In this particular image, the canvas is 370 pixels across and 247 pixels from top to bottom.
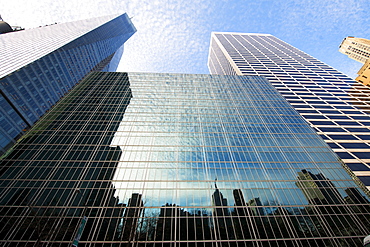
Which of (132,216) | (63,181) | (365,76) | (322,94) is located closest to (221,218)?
(132,216)

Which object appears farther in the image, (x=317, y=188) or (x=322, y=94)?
(x=322, y=94)

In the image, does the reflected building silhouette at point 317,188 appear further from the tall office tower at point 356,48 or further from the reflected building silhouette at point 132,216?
the tall office tower at point 356,48

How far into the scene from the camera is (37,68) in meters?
63.2

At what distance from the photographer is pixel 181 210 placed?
2595 cm

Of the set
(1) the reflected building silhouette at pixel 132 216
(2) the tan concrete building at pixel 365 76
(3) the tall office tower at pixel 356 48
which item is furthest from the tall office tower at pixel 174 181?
(3) the tall office tower at pixel 356 48

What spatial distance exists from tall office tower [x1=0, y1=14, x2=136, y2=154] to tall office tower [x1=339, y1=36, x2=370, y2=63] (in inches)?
6946

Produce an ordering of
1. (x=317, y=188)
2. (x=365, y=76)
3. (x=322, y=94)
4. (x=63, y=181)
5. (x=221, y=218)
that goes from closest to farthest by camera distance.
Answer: (x=221, y=218)
(x=63, y=181)
(x=317, y=188)
(x=322, y=94)
(x=365, y=76)

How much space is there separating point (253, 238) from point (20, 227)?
31150 mm

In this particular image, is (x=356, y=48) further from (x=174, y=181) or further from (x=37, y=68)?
(x=37, y=68)

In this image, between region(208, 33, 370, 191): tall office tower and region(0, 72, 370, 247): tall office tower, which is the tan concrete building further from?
region(0, 72, 370, 247): tall office tower

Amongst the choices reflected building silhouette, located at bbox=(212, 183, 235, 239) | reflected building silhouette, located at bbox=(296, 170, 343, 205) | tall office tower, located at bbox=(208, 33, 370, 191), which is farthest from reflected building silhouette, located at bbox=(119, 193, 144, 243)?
tall office tower, located at bbox=(208, 33, 370, 191)

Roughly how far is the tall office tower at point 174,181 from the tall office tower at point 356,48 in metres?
124

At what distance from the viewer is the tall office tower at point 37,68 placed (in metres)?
49.6

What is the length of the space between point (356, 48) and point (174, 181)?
170918mm
